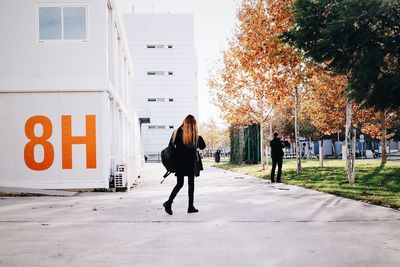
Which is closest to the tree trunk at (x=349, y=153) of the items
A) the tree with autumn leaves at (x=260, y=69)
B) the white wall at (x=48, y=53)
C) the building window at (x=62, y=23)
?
the tree with autumn leaves at (x=260, y=69)

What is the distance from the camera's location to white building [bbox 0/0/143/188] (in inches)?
538

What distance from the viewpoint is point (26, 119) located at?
13680mm

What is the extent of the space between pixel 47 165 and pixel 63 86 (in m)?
2.44

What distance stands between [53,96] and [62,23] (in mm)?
2341

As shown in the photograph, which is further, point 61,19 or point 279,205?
point 61,19

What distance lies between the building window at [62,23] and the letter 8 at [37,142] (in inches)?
102

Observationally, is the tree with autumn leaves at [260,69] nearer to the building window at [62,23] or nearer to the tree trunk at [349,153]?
the tree trunk at [349,153]

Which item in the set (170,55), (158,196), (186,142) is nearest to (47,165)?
(158,196)

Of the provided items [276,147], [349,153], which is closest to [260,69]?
[276,147]

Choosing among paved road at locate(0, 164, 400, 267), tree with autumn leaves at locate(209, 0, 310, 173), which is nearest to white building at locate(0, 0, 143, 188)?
paved road at locate(0, 164, 400, 267)

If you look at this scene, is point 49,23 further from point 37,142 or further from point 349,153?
point 349,153

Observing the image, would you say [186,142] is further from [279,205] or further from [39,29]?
[39,29]

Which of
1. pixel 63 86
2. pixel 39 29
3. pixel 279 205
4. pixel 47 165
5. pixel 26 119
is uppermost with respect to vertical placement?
pixel 39 29

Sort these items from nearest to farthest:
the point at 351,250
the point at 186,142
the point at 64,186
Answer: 1. the point at 351,250
2. the point at 186,142
3. the point at 64,186
